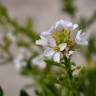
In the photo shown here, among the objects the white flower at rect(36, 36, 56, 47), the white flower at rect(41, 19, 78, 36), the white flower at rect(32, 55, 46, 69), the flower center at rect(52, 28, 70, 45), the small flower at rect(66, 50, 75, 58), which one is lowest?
Answer: the small flower at rect(66, 50, 75, 58)

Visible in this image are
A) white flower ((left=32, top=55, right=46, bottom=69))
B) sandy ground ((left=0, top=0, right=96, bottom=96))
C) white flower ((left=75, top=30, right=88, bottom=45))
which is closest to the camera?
white flower ((left=75, top=30, right=88, bottom=45))

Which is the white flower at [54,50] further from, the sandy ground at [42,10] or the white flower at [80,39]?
the sandy ground at [42,10]

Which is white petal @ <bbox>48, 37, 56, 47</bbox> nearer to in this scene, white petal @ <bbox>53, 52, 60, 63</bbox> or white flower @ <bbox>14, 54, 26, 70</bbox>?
white petal @ <bbox>53, 52, 60, 63</bbox>

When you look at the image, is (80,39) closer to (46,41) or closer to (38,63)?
(46,41)

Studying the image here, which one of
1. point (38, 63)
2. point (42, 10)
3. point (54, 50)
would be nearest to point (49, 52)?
point (54, 50)

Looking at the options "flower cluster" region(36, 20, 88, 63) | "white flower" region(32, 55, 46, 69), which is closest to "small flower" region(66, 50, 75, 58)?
"flower cluster" region(36, 20, 88, 63)

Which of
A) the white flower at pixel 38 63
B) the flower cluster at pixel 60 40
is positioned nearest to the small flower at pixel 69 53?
the flower cluster at pixel 60 40

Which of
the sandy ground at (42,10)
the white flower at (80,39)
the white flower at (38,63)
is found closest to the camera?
the white flower at (80,39)

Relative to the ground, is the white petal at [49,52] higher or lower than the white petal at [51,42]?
lower
